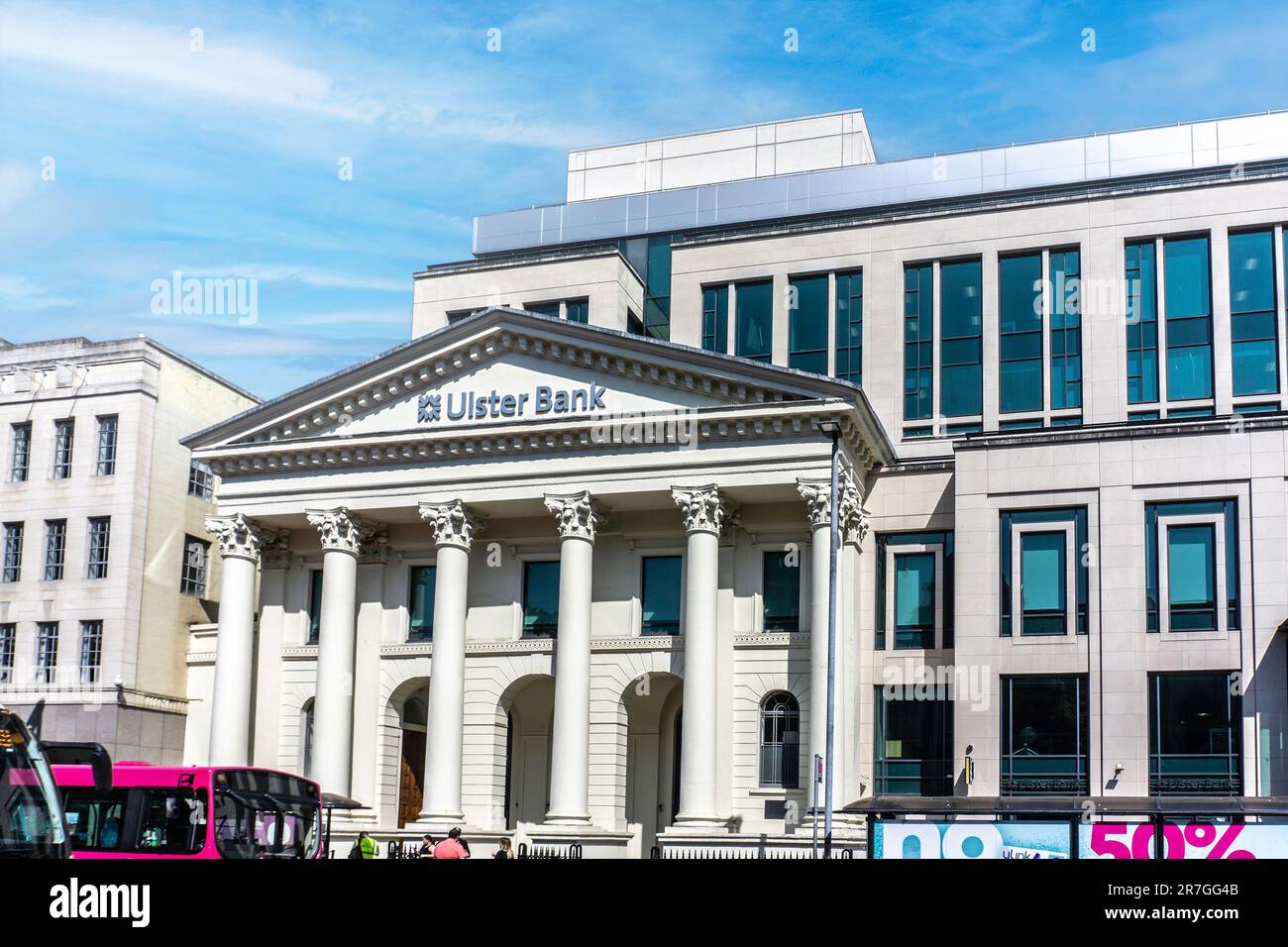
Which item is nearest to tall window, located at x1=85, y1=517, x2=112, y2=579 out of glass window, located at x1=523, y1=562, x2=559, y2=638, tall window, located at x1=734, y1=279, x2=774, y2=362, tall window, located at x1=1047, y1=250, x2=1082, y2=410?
glass window, located at x1=523, y1=562, x2=559, y2=638

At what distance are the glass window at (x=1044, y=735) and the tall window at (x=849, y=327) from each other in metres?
12.2

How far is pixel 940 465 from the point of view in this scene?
47.2 m

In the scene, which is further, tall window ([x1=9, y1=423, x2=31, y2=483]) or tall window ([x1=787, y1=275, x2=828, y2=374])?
tall window ([x1=9, y1=423, x2=31, y2=483])

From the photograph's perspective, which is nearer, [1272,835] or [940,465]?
[1272,835]

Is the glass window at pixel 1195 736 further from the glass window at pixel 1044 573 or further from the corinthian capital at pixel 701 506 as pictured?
A: the corinthian capital at pixel 701 506

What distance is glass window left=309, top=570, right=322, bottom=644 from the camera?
2028 inches

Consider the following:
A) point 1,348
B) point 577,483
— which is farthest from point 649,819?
point 1,348

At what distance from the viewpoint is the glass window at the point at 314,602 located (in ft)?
169

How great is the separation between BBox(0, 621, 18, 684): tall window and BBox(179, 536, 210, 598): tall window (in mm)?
6118

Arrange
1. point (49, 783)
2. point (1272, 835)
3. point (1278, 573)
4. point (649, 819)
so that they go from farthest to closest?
point (649, 819), point (1278, 573), point (1272, 835), point (49, 783)

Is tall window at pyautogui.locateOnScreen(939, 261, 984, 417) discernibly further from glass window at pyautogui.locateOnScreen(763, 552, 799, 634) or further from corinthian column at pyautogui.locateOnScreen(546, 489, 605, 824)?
corinthian column at pyautogui.locateOnScreen(546, 489, 605, 824)

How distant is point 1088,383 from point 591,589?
1695 cm

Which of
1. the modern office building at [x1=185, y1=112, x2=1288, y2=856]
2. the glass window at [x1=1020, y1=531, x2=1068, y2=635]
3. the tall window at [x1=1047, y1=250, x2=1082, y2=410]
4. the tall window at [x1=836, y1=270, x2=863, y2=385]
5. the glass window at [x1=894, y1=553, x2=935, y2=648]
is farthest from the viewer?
the tall window at [x1=836, y1=270, x2=863, y2=385]
